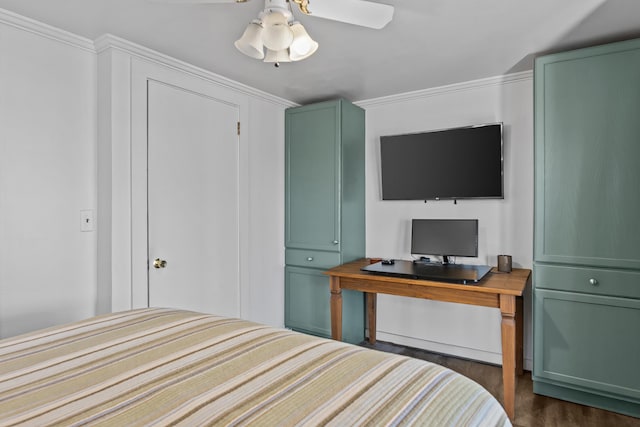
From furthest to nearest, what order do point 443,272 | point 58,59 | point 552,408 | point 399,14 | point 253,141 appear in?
point 253,141 → point 443,272 → point 552,408 → point 58,59 → point 399,14

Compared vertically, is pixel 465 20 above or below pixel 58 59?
above

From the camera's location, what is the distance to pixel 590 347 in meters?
2.29

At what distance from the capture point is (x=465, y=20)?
2.04 m

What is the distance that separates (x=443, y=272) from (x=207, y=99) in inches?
81.5

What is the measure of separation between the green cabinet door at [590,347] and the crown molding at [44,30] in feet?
10.2

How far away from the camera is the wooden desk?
87.4 inches

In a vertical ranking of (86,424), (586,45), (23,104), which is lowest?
(86,424)

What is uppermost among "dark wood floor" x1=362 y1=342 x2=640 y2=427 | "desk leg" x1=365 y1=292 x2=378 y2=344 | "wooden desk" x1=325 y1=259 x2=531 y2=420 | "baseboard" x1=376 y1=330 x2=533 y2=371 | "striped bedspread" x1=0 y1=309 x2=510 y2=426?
"striped bedspread" x1=0 y1=309 x2=510 y2=426

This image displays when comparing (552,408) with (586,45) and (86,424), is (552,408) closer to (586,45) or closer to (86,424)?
(586,45)

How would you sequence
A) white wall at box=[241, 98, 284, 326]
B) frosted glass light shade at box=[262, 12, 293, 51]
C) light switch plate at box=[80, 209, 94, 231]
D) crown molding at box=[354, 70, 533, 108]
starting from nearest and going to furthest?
frosted glass light shade at box=[262, 12, 293, 51] → light switch plate at box=[80, 209, 94, 231] → crown molding at box=[354, 70, 533, 108] → white wall at box=[241, 98, 284, 326]

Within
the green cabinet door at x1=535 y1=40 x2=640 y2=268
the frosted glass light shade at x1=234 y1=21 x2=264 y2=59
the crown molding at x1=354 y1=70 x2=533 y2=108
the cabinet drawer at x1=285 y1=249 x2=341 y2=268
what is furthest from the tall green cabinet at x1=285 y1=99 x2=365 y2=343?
the frosted glass light shade at x1=234 y1=21 x2=264 y2=59

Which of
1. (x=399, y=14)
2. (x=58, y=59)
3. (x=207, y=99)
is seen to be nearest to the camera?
(x=399, y=14)

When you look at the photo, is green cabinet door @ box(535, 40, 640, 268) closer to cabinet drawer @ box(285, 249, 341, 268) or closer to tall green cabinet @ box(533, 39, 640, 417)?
tall green cabinet @ box(533, 39, 640, 417)

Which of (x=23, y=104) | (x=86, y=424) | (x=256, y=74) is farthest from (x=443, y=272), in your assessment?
(x=23, y=104)
